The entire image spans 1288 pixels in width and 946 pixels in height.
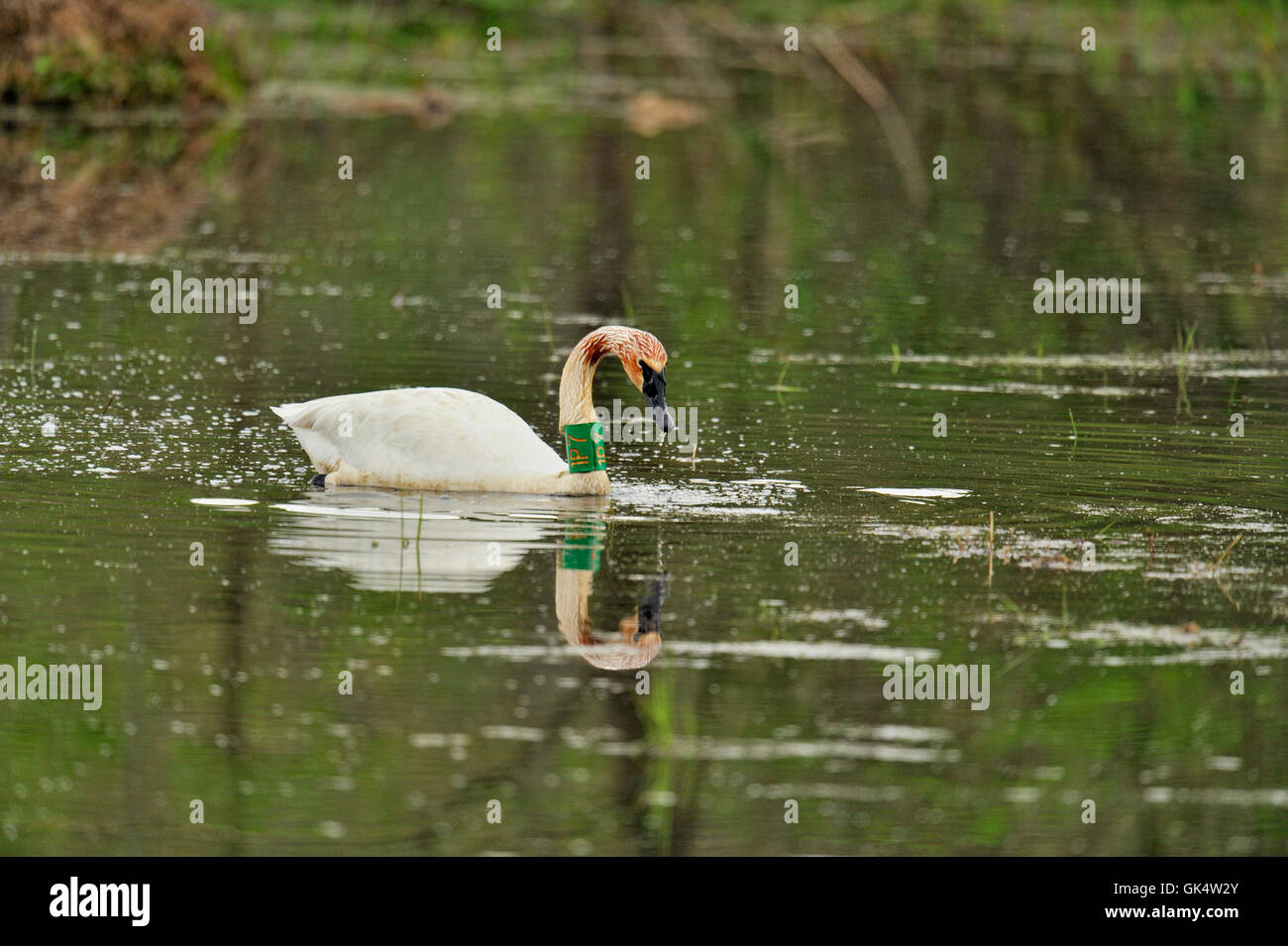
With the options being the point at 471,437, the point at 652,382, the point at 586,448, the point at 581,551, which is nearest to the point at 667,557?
the point at 581,551

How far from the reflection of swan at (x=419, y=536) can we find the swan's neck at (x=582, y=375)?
0.59 metres

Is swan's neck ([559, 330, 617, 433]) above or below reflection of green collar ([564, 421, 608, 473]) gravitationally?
above

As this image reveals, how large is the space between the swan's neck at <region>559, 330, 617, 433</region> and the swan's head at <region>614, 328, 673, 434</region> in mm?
128

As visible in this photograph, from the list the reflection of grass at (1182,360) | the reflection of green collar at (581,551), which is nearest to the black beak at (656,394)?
the reflection of green collar at (581,551)

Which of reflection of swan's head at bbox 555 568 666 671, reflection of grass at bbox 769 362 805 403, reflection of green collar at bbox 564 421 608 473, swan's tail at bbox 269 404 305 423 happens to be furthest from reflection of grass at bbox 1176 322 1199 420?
reflection of swan's head at bbox 555 568 666 671

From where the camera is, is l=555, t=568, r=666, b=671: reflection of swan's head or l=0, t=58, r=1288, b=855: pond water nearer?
l=0, t=58, r=1288, b=855: pond water

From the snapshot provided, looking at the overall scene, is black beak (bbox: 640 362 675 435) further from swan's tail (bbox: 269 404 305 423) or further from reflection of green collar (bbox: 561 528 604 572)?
swan's tail (bbox: 269 404 305 423)

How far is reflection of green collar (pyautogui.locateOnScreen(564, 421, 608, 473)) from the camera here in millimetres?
10703

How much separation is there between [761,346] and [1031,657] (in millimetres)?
7187

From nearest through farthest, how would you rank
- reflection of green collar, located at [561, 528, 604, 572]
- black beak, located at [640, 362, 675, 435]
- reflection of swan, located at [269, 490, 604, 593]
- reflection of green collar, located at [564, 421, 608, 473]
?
reflection of swan, located at [269, 490, 604, 593]
reflection of green collar, located at [561, 528, 604, 572]
black beak, located at [640, 362, 675, 435]
reflection of green collar, located at [564, 421, 608, 473]

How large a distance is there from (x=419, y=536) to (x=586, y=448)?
119cm

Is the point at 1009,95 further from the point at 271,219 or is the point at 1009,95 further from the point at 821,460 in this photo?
the point at 821,460

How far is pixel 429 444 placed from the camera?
10812 millimetres
